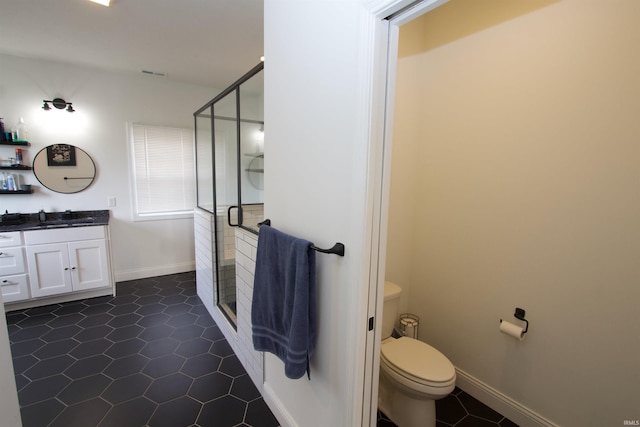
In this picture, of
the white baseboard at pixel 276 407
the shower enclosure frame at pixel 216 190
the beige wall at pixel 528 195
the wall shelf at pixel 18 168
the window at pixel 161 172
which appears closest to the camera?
Answer: the beige wall at pixel 528 195

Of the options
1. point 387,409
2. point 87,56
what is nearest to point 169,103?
point 87,56

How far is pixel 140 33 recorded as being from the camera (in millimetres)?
2420

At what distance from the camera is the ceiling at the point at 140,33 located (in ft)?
6.72

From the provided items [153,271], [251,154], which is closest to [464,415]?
[251,154]

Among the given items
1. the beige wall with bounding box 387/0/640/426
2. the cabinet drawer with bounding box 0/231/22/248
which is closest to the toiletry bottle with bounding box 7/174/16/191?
the cabinet drawer with bounding box 0/231/22/248

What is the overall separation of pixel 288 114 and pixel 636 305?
1780 mm

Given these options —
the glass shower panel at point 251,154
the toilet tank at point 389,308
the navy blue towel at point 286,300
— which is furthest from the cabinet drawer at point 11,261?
the toilet tank at point 389,308

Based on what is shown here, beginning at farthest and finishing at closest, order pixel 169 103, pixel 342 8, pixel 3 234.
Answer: pixel 169 103, pixel 3 234, pixel 342 8

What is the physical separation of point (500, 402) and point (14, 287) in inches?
168

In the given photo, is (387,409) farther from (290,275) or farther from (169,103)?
(169,103)

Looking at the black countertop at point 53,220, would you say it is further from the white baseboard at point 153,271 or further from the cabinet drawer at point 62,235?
the white baseboard at point 153,271

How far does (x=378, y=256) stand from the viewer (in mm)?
1063

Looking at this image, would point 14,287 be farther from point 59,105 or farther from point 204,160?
point 204,160

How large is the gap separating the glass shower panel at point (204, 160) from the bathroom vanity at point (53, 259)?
111 cm
